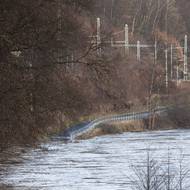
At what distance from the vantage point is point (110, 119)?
6359 centimetres

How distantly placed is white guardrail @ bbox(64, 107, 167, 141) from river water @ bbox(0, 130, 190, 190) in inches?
40.9

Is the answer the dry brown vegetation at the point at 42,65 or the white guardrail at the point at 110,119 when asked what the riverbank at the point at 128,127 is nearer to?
the white guardrail at the point at 110,119

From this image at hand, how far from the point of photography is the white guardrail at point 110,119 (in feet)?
174

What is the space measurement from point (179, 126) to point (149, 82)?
984 centimetres

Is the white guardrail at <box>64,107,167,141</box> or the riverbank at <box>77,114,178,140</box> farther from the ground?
the white guardrail at <box>64,107,167,141</box>

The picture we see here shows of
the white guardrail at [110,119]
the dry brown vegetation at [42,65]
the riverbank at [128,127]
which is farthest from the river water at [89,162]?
the dry brown vegetation at [42,65]

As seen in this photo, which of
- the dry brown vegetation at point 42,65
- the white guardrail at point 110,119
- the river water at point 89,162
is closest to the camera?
the dry brown vegetation at point 42,65

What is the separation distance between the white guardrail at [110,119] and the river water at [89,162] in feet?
3.41

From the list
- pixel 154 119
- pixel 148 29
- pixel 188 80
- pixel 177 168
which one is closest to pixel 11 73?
pixel 177 168

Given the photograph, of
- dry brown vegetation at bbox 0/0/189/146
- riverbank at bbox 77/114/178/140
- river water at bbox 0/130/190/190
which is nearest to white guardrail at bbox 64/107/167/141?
riverbank at bbox 77/114/178/140

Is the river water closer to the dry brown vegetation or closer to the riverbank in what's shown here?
the riverbank

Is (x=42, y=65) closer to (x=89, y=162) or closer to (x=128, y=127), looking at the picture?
(x=89, y=162)

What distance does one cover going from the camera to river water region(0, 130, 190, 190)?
25359 millimetres

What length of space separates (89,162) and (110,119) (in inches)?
1072
